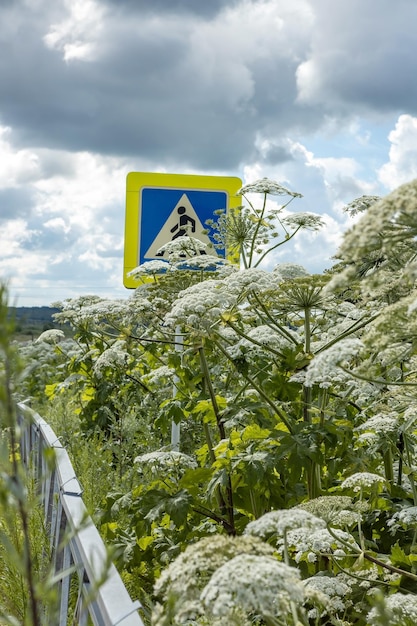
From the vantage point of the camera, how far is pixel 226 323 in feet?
14.6

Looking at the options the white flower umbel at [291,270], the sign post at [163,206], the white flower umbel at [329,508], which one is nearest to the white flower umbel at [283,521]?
the white flower umbel at [329,508]

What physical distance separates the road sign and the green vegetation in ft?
4.57

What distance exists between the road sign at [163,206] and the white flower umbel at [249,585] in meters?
6.52

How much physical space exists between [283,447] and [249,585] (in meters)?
2.21

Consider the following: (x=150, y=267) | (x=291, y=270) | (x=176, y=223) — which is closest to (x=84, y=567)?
(x=291, y=270)

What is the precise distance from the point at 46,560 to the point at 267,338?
191 centimetres

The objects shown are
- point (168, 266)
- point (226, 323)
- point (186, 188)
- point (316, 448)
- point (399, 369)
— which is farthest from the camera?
point (186, 188)

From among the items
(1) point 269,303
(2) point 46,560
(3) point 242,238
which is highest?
(3) point 242,238

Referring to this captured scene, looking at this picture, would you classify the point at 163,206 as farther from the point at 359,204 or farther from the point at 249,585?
the point at 249,585

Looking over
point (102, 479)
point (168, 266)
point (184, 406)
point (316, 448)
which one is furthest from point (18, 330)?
point (102, 479)

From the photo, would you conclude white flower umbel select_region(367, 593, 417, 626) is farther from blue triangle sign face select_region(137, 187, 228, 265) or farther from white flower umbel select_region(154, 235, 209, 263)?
blue triangle sign face select_region(137, 187, 228, 265)

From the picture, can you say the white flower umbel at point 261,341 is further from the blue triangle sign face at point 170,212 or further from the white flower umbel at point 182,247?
the blue triangle sign face at point 170,212

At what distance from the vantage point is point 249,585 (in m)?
1.75

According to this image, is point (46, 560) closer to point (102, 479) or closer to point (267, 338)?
point (102, 479)
